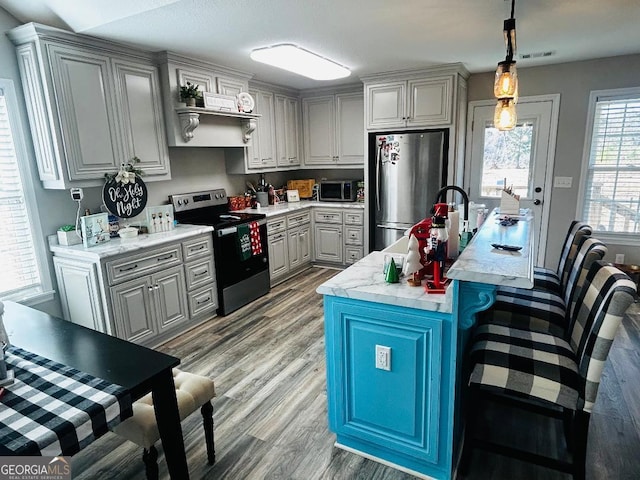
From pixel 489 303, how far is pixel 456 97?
314 centimetres

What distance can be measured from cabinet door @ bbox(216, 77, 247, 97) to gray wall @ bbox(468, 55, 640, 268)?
2.77m

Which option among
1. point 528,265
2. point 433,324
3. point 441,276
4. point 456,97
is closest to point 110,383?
point 433,324

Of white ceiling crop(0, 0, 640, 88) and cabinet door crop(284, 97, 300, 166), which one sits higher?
white ceiling crop(0, 0, 640, 88)

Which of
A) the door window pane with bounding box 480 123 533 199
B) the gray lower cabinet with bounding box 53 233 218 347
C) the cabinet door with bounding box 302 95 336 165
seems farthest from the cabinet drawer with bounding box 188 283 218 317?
the door window pane with bounding box 480 123 533 199

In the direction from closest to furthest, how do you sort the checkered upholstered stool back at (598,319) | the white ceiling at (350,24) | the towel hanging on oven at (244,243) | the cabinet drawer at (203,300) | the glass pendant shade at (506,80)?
the checkered upholstered stool back at (598,319) < the glass pendant shade at (506,80) < the white ceiling at (350,24) < the cabinet drawer at (203,300) < the towel hanging on oven at (244,243)

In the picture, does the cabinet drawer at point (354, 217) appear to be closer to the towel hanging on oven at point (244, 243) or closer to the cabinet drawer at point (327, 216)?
the cabinet drawer at point (327, 216)

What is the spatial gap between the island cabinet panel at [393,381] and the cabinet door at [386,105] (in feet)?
10.2

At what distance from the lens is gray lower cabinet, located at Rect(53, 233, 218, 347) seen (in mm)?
2748

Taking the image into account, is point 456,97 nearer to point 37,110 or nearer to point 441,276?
point 441,276

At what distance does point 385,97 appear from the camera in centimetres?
434

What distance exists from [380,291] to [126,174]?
2.40 meters

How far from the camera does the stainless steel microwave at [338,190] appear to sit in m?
5.05

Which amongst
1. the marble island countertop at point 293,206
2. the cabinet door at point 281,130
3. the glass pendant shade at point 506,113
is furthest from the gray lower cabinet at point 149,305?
the glass pendant shade at point 506,113

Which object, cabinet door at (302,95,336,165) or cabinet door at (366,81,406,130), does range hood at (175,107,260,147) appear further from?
cabinet door at (366,81,406,130)
